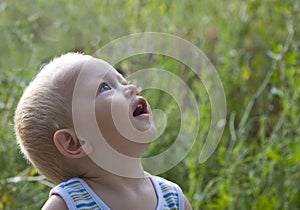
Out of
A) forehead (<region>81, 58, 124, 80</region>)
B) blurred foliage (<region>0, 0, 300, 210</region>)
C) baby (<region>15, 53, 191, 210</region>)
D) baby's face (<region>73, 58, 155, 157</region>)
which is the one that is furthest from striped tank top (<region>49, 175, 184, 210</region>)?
blurred foliage (<region>0, 0, 300, 210</region>)

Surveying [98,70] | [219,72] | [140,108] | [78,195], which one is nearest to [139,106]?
[140,108]

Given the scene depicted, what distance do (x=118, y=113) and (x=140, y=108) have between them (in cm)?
5

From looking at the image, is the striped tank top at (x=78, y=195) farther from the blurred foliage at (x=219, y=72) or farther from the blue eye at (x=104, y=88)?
the blurred foliage at (x=219, y=72)

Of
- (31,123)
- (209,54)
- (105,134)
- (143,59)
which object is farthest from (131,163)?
(209,54)

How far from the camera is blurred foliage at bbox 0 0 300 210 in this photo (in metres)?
2.63

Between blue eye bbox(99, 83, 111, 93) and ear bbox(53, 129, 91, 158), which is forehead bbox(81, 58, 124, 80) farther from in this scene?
ear bbox(53, 129, 91, 158)

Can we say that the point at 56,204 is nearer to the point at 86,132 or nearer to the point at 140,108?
the point at 86,132

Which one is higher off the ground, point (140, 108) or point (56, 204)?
point (140, 108)

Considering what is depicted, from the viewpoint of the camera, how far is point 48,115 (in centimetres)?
153

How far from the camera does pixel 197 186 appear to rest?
2.70 metres

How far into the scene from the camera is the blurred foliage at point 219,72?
2633 mm

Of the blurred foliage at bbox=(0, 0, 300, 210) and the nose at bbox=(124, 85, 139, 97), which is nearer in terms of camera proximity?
the nose at bbox=(124, 85, 139, 97)

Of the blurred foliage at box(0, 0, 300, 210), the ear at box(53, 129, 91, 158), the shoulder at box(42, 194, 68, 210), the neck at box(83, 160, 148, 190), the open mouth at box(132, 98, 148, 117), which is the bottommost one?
the blurred foliage at box(0, 0, 300, 210)

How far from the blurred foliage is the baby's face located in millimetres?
787
